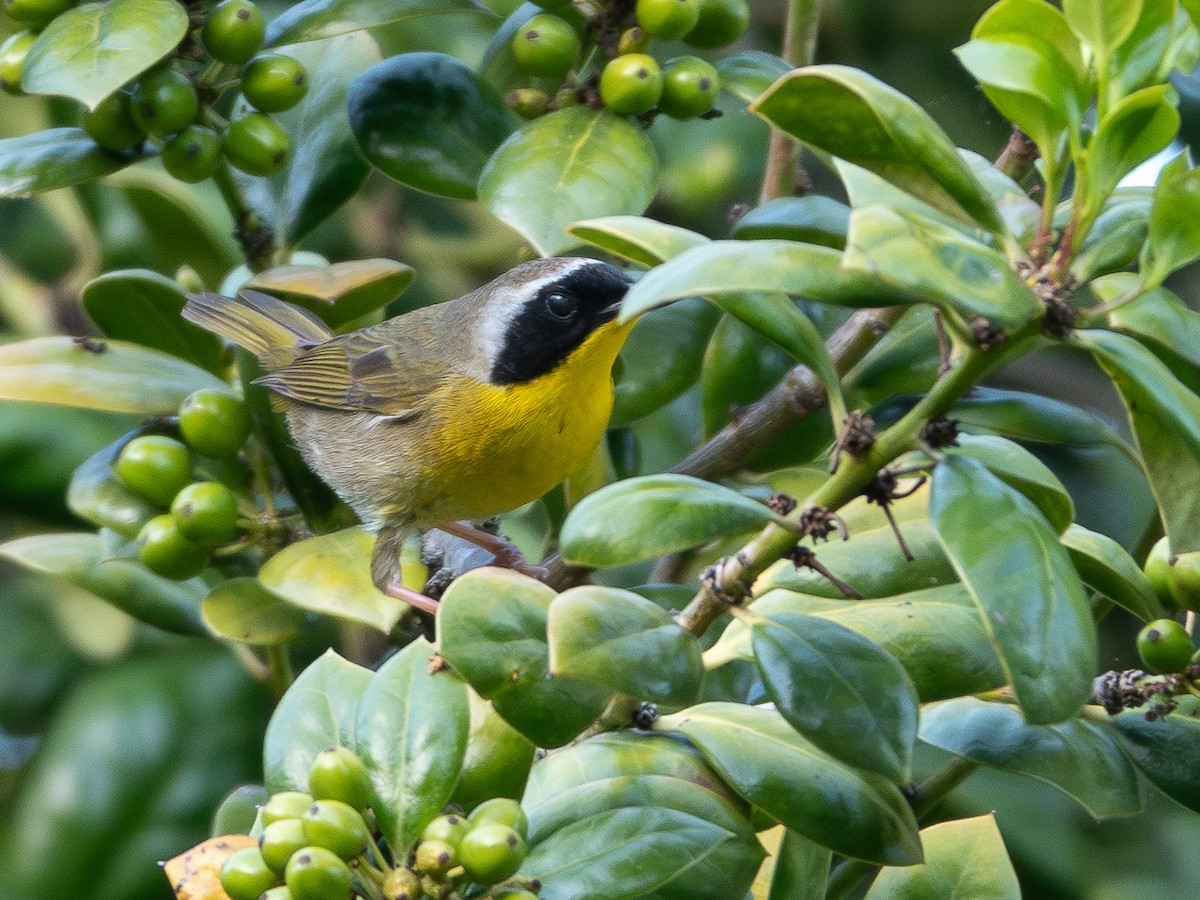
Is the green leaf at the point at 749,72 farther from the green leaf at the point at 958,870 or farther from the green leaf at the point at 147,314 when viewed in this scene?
the green leaf at the point at 958,870

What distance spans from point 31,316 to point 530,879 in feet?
8.53

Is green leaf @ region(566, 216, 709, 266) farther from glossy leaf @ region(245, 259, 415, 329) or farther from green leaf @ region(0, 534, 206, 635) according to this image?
green leaf @ region(0, 534, 206, 635)

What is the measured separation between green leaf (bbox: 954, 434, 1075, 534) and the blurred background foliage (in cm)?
67

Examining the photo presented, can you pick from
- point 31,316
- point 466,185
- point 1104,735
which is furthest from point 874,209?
point 31,316

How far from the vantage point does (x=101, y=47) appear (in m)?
1.77

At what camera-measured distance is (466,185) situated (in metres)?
2.21

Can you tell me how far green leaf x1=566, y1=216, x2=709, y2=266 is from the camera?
1.32m

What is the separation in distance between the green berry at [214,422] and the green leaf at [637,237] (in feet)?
3.00

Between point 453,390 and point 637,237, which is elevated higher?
point 637,237

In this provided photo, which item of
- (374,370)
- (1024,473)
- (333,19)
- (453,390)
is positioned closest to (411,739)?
(1024,473)

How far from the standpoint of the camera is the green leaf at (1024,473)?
1305 millimetres

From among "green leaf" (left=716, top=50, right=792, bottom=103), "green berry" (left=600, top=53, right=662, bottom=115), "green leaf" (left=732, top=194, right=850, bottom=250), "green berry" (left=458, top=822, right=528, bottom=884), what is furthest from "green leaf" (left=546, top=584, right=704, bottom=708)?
"green leaf" (left=716, top=50, right=792, bottom=103)

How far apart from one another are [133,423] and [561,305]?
123 centimetres

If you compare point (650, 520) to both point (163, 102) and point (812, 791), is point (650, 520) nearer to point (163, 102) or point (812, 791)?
A: point (812, 791)
